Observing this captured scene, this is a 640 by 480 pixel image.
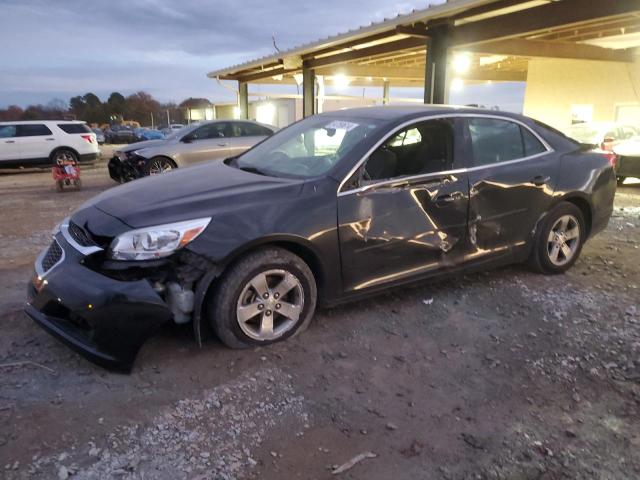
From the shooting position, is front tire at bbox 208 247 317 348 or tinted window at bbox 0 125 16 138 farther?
tinted window at bbox 0 125 16 138

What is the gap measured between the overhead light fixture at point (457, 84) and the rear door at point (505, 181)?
17162 millimetres

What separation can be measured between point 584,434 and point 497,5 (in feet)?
25.8

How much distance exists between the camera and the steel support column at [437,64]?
1025cm

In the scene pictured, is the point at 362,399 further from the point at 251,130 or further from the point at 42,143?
the point at 42,143

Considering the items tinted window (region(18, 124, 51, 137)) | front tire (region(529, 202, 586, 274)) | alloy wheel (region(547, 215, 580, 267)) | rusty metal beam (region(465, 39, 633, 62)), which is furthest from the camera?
tinted window (region(18, 124, 51, 137))

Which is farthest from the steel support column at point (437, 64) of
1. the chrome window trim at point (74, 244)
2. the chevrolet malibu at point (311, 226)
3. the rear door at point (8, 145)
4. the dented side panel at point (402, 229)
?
the rear door at point (8, 145)

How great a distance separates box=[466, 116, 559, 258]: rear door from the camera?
4.16 meters

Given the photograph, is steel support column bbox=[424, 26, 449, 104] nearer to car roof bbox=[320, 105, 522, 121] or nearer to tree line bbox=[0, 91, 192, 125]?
car roof bbox=[320, 105, 522, 121]

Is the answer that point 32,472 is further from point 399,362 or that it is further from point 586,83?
point 586,83

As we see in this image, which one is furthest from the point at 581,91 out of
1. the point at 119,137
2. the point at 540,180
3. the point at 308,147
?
the point at 119,137

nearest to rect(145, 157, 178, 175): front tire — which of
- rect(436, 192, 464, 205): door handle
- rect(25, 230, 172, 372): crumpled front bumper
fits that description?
rect(25, 230, 172, 372): crumpled front bumper

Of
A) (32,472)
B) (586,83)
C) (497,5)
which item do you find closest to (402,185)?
(32,472)

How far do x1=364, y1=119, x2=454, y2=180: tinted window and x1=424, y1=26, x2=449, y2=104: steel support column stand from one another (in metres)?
6.89

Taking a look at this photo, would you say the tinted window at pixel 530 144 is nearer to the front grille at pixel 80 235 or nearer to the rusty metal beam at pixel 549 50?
the front grille at pixel 80 235
